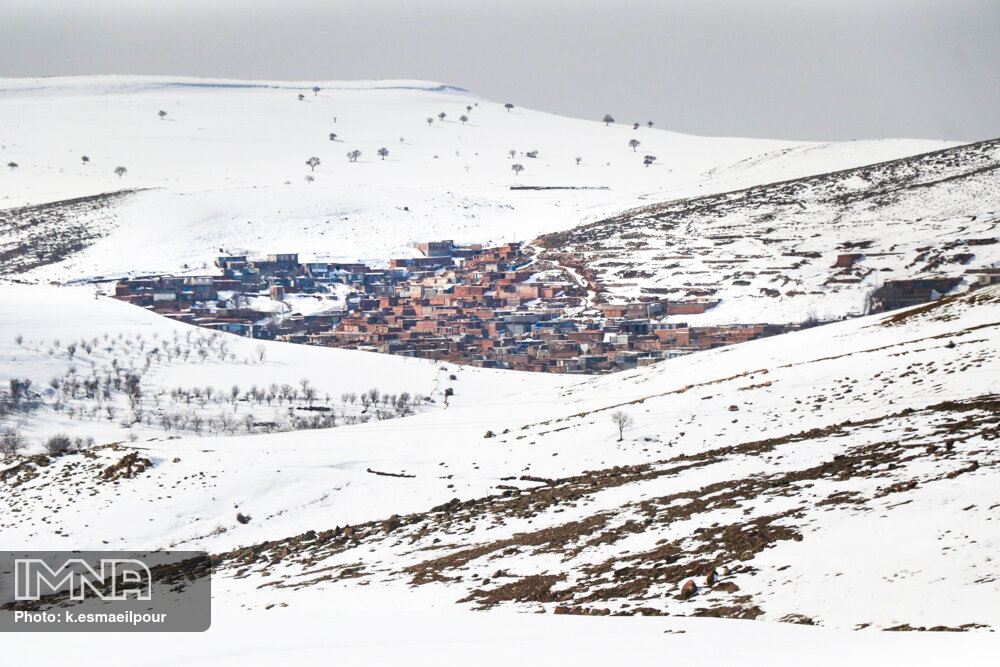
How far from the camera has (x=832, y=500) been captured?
14.5m

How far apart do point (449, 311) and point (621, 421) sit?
6480 cm

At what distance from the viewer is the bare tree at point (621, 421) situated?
2364cm

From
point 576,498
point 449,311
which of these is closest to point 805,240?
point 449,311

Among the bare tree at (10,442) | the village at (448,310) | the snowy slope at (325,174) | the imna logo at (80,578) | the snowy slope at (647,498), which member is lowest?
the imna logo at (80,578)

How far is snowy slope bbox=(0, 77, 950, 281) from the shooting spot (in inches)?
4473

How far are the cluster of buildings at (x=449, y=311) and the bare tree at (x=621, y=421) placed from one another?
39.8 m

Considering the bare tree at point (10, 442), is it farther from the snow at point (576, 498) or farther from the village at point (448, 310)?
the village at point (448, 310)

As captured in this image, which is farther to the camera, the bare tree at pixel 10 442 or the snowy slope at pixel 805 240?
the snowy slope at pixel 805 240

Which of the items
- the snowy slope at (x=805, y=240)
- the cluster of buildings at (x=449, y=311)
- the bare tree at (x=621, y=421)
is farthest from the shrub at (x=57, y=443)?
the snowy slope at (x=805, y=240)

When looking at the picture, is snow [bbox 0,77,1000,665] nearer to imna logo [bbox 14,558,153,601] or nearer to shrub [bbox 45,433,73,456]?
imna logo [bbox 14,558,153,601]

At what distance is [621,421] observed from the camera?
78.6ft

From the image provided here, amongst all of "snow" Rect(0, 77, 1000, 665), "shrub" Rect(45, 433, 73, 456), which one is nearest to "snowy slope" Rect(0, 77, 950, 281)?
"snow" Rect(0, 77, 1000, 665)

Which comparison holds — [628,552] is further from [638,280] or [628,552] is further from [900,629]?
[638,280]

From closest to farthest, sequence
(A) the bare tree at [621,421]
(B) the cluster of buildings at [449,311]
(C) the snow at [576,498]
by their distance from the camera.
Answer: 1. (C) the snow at [576,498]
2. (A) the bare tree at [621,421]
3. (B) the cluster of buildings at [449,311]
